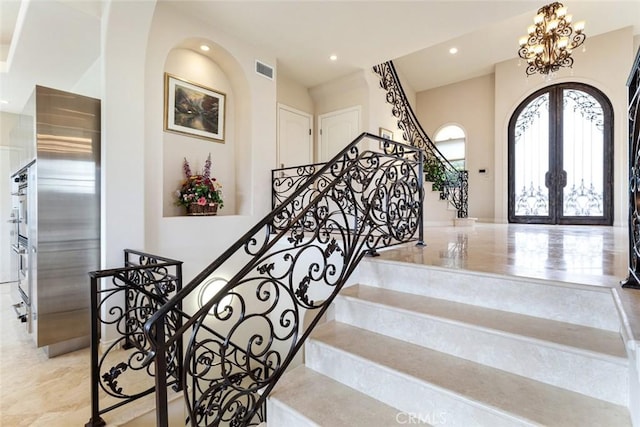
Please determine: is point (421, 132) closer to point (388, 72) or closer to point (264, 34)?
point (388, 72)

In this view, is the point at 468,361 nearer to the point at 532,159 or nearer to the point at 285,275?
the point at 285,275

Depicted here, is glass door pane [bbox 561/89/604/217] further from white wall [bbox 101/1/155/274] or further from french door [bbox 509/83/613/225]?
white wall [bbox 101/1/155/274]

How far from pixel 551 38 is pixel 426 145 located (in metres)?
2.78

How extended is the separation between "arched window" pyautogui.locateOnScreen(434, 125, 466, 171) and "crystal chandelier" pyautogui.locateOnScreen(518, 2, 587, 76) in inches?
113

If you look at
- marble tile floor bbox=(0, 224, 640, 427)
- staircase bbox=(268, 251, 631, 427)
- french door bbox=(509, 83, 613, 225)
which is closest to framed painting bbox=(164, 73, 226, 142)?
marble tile floor bbox=(0, 224, 640, 427)

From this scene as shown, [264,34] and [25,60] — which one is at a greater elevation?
→ [264,34]

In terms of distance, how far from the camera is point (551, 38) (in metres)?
4.83

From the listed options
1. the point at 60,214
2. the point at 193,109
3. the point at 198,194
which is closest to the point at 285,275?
the point at 60,214

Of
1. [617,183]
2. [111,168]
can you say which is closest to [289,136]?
[111,168]

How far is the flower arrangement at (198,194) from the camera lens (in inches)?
153

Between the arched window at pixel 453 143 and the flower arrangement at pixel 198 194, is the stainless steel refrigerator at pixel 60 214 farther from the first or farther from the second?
the arched window at pixel 453 143

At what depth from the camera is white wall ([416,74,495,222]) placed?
736 cm

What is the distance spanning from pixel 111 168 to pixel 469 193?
7512 mm

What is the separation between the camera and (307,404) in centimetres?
141
